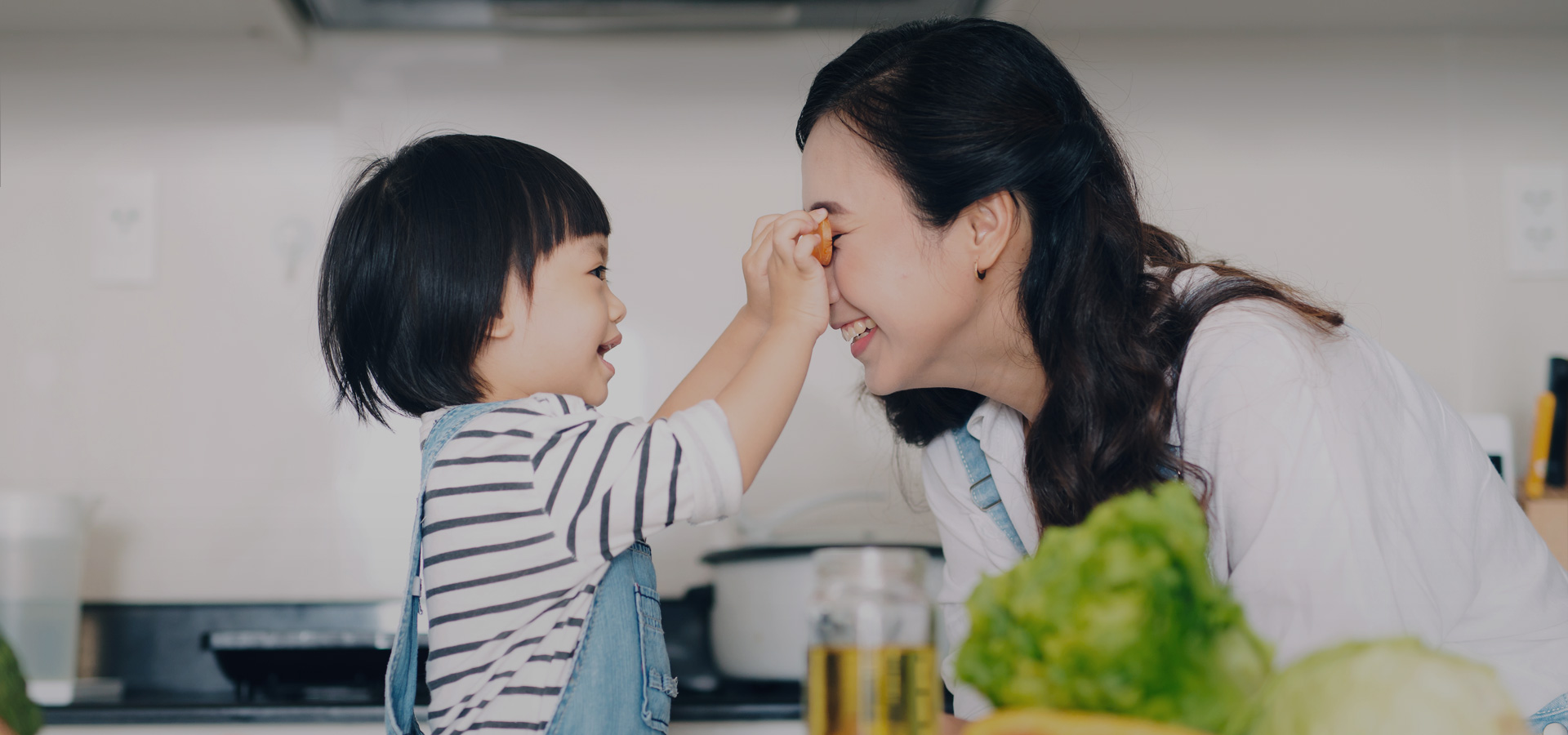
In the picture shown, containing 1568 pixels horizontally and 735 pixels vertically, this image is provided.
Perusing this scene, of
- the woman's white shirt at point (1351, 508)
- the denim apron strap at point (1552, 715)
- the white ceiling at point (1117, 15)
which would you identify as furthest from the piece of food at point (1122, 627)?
the white ceiling at point (1117, 15)

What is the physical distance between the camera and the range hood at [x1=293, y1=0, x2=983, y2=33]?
68.3 inches

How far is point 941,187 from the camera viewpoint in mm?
1072

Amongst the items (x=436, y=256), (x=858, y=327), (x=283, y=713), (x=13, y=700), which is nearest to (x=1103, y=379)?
(x=858, y=327)

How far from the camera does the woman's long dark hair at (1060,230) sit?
98cm

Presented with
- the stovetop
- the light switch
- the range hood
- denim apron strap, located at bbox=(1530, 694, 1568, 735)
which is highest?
the range hood

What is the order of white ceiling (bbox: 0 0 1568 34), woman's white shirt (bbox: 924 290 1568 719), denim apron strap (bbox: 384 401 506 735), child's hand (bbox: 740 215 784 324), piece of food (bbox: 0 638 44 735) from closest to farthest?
piece of food (bbox: 0 638 44 735)
woman's white shirt (bbox: 924 290 1568 719)
denim apron strap (bbox: 384 401 506 735)
child's hand (bbox: 740 215 784 324)
white ceiling (bbox: 0 0 1568 34)

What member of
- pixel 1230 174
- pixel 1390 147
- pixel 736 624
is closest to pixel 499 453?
pixel 736 624

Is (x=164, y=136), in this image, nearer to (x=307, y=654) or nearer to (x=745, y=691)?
(x=307, y=654)

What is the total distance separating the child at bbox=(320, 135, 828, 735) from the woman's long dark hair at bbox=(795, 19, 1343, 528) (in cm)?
15

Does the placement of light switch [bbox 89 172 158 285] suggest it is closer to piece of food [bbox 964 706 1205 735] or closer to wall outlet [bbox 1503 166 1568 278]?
piece of food [bbox 964 706 1205 735]

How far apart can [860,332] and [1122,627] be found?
87 centimetres

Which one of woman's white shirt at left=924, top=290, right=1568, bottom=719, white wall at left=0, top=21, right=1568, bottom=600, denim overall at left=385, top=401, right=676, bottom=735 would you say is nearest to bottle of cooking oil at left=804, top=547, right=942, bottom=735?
woman's white shirt at left=924, top=290, right=1568, bottom=719

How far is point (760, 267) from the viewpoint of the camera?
3.88 feet

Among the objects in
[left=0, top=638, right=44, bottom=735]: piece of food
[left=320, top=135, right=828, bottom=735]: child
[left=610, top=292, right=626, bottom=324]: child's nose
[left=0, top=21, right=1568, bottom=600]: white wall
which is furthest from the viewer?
[left=0, top=21, right=1568, bottom=600]: white wall
